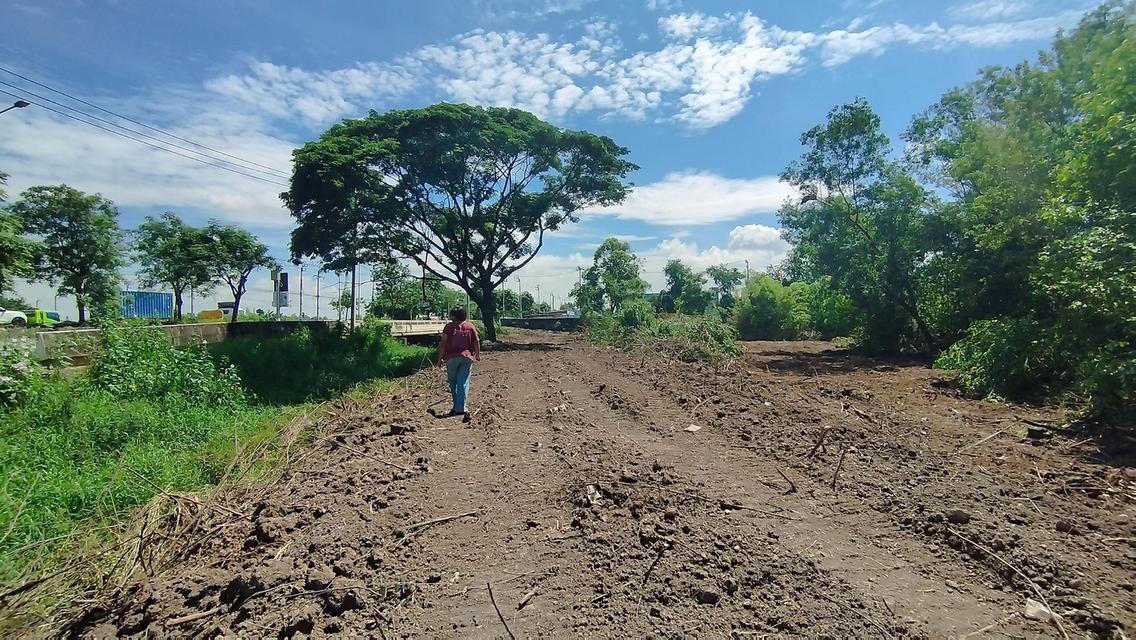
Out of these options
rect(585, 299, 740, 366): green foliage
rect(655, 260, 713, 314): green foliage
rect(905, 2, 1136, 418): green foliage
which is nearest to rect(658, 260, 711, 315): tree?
rect(655, 260, 713, 314): green foliage

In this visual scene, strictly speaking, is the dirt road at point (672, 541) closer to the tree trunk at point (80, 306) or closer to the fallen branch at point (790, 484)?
the fallen branch at point (790, 484)

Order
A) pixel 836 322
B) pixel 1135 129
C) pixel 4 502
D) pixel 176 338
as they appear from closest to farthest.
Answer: pixel 4 502 < pixel 1135 129 < pixel 176 338 < pixel 836 322

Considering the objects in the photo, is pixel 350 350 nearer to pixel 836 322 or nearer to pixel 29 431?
pixel 29 431

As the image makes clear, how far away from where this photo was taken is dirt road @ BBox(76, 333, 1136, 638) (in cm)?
282

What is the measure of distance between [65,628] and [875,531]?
4.90 meters

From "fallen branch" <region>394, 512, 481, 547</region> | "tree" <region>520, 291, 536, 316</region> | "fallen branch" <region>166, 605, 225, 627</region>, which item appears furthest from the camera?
"tree" <region>520, 291, 536, 316</region>

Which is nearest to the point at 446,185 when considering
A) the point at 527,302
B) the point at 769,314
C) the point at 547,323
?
the point at 769,314

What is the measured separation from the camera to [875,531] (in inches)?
147

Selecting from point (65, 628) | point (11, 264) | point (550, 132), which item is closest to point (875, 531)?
point (65, 628)

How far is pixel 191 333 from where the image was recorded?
16766 mm

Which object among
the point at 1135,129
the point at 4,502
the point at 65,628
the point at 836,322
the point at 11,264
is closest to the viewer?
the point at 65,628

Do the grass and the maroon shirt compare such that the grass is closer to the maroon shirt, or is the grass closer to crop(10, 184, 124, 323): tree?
the maroon shirt

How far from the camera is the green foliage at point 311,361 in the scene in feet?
47.7

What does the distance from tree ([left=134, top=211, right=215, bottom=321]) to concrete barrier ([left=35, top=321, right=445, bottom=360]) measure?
1286 cm
